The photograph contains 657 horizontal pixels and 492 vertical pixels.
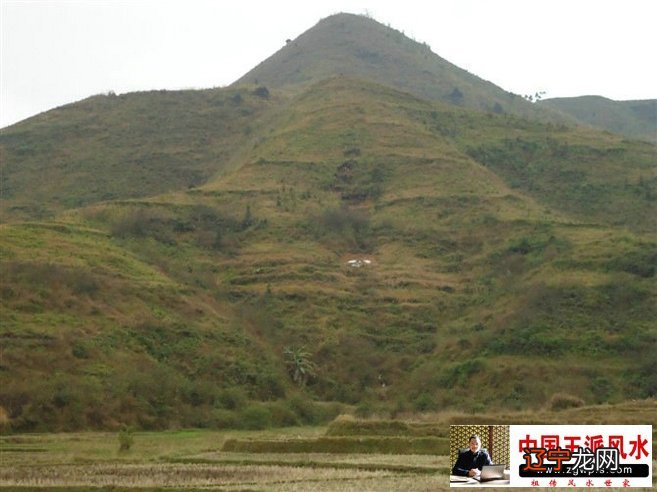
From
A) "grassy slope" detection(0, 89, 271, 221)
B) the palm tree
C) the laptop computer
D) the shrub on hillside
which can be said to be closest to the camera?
the laptop computer

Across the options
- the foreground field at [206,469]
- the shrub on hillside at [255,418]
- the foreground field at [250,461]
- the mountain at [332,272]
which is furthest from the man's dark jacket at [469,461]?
the shrub on hillside at [255,418]

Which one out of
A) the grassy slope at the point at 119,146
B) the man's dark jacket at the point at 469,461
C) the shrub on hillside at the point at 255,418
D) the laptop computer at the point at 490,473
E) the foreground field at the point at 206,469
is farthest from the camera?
the grassy slope at the point at 119,146

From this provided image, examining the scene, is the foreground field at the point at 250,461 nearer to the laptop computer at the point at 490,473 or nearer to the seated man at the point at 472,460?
the seated man at the point at 472,460

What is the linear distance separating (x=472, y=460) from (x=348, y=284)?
59870mm

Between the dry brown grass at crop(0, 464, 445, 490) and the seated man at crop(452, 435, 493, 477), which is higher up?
the seated man at crop(452, 435, 493, 477)

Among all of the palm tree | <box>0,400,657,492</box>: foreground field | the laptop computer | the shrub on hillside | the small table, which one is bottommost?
the shrub on hillside

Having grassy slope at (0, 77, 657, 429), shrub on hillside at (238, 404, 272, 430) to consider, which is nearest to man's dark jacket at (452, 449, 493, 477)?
grassy slope at (0, 77, 657, 429)

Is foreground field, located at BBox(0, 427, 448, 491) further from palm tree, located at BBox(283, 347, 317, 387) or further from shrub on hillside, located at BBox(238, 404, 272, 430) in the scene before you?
palm tree, located at BBox(283, 347, 317, 387)

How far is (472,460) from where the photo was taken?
65.5 ft

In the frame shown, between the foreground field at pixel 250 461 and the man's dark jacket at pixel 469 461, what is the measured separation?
6.26ft

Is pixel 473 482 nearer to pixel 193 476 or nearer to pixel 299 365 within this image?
pixel 193 476

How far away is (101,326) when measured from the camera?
204ft

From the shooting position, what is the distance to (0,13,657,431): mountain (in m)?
57.3

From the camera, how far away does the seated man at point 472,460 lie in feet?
65.1
